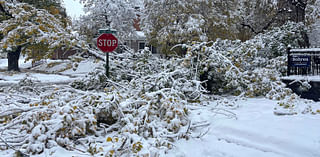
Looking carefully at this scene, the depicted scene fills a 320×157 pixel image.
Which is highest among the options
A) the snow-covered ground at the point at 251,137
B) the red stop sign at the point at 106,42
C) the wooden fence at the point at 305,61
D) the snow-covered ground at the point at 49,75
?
the red stop sign at the point at 106,42

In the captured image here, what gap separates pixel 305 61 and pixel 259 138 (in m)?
4.65

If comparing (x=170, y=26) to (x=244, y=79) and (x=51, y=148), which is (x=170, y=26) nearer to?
(x=244, y=79)

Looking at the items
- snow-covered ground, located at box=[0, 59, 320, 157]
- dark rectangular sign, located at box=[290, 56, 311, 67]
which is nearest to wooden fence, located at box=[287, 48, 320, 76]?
dark rectangular sign, located at box=[290, 56, 311, 67]

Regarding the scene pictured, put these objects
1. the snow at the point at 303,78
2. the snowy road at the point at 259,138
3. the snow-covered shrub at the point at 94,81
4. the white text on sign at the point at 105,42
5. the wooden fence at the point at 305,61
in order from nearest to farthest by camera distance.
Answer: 1. the snowy road at the point at 259,138
2. the snow at the point at 303,78
3. the wooden fence at the point at 305,61
4. the white text on sign at the point at 105,42
5. the snow-covered shrub at the point at 94,81

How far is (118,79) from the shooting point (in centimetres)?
895

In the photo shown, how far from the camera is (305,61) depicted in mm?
7551

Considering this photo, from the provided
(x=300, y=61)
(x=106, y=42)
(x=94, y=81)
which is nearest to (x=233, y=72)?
(x=300, y=61)

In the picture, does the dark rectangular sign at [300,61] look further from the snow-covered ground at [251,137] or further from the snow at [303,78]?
the snow-covered ground at [251,137]

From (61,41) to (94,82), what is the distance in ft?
5.72

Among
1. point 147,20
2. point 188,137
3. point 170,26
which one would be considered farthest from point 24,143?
point 147,20

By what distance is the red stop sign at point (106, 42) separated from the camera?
778cm

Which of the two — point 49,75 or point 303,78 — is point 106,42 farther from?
point 49,75

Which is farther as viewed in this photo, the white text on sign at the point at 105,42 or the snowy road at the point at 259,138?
the white text on sign at the point at 105,42

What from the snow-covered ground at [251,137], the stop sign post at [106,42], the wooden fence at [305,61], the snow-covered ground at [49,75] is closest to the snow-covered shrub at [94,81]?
the snow-covered ground at [49,75]
